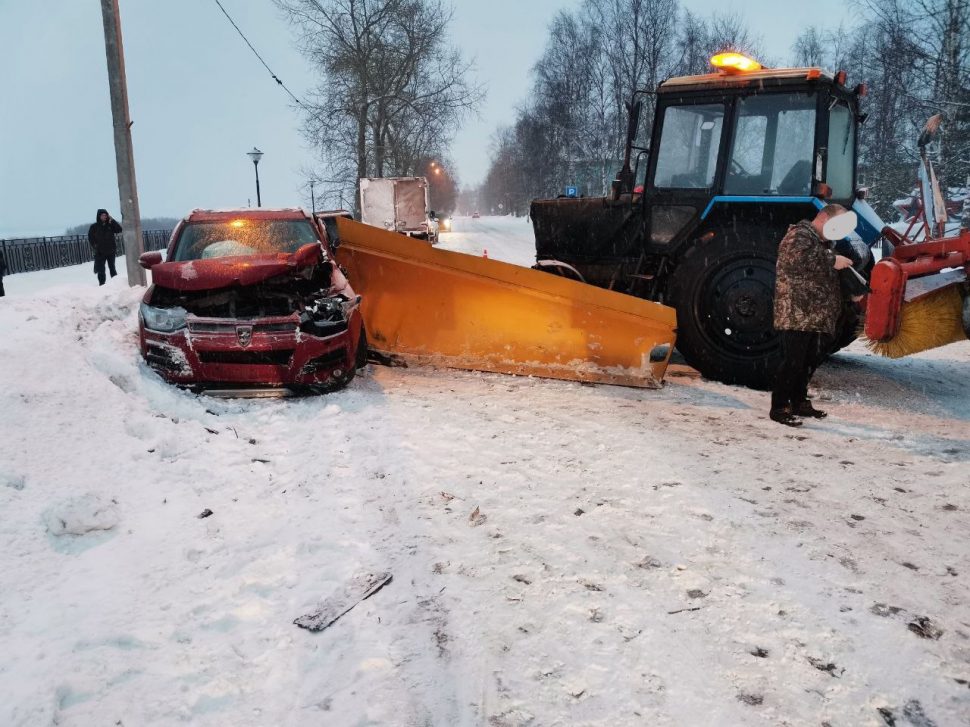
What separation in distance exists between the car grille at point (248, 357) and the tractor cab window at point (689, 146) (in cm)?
399

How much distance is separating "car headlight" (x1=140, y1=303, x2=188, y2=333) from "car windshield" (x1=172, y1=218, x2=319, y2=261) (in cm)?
100

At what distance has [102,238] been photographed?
14.7 meters

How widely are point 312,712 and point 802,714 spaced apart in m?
1.60

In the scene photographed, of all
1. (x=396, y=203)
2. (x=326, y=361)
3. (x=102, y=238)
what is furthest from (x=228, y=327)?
(x=396, y=203)

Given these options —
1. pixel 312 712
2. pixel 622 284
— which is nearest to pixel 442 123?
pixel 622 284

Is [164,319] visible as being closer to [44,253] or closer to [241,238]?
[241,238]

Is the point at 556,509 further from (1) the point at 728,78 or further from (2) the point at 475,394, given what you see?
(1) the point at 728,78

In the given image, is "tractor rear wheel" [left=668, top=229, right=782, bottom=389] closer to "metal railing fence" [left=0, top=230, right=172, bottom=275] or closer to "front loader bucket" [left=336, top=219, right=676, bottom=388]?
"front loader bucket" [left=336, top=219, right=676, bottom=388]

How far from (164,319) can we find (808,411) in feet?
17.6

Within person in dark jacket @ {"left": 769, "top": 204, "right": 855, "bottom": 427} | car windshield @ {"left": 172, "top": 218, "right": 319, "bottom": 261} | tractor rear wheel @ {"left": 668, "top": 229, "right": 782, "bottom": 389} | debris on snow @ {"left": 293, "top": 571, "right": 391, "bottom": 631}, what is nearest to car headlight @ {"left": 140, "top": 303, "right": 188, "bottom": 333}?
car windshield @ {"left": 172, "top": 218, "right": 319, "bottom": 261}

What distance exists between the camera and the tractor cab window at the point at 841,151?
19.7 feet

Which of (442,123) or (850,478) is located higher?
(442,123)

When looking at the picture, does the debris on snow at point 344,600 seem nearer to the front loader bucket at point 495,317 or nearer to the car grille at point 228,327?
the car grille at point 228,327

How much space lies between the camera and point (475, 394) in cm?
600
